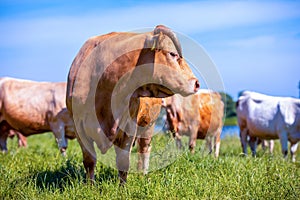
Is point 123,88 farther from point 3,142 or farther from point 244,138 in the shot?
point 244,138

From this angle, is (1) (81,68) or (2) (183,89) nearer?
(2) (183,89)

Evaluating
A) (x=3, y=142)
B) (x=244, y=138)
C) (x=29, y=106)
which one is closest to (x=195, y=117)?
(x=244, y=138)

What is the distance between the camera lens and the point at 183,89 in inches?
198

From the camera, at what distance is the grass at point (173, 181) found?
4984 millimetres

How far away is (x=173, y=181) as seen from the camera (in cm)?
555

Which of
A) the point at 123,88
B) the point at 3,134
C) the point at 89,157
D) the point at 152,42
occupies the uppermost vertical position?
the point at 152,42

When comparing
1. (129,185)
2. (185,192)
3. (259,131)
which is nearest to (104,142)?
(129,185)

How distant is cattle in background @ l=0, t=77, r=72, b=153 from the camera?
11641 millimetres

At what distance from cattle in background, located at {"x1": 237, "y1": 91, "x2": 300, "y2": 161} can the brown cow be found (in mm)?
6155

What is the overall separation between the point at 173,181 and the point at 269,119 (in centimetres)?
729

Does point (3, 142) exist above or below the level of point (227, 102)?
above

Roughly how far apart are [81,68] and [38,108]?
6524 mm

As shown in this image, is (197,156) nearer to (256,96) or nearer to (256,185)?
(256,185)

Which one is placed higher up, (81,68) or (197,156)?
(81,68)
